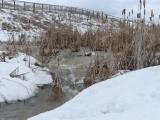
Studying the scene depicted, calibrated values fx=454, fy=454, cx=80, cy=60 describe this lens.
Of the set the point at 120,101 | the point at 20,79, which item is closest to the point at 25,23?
the point at 20,79

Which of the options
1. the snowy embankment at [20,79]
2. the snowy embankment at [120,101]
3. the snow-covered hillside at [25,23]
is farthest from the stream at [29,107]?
the snow-covered hillside at [25,23]

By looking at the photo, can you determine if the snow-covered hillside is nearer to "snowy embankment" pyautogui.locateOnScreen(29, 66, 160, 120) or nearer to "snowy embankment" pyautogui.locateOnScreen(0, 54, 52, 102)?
"snowy embankment" pyautogui.locateOnScreen(0, 54, 52, 102)

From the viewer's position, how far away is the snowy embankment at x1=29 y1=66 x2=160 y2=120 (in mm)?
6082

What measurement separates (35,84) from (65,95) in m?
1.39

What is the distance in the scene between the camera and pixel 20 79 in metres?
12.9

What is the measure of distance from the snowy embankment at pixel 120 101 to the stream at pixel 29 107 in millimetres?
2932

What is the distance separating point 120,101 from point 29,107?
4786 mm

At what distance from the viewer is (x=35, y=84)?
43.7 feet

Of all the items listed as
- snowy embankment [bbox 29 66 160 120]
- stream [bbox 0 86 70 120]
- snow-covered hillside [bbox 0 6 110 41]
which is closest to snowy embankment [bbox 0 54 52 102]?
stream [bbox 0 86 70 120]

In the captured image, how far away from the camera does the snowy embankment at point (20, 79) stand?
1163 cm

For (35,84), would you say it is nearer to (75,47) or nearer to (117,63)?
(117,63)

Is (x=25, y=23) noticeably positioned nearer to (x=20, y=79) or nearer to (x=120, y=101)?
(x=20, y=79)

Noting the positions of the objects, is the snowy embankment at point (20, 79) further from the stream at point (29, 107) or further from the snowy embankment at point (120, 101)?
the snowy embankment at point (120, 101)

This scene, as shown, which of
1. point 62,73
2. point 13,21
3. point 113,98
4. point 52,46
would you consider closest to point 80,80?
point 62,73
